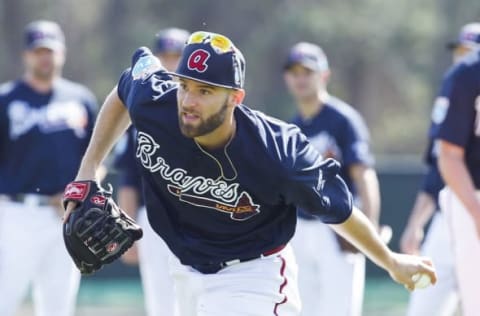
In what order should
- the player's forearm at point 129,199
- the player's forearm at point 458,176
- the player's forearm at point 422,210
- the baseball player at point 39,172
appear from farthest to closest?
the player's forearm at point 129,199
the baseball player at point 39,172
the player's forearm at point 422,210
the player's forearm at point 458,176

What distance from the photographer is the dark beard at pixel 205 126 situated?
5023mm

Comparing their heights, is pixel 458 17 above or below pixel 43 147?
below

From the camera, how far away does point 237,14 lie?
2794 cm

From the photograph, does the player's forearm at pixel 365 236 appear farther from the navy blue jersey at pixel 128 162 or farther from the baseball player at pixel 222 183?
the navy blue jersey at pixel 128 162

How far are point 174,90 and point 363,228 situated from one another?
1044 mm

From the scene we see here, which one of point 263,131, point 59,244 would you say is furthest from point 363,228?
point 59,244

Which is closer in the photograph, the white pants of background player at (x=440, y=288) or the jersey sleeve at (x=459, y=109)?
the jersey sleeve at (x=459, y=109)

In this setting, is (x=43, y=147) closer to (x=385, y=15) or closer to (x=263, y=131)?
(x=263, y=131)

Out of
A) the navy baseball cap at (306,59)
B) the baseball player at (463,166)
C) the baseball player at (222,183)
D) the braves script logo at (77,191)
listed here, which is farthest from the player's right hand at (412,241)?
the braves script logo at (77,191)

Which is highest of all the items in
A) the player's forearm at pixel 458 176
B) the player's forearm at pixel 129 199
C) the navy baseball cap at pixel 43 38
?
the player's forearm at pixel 458 176

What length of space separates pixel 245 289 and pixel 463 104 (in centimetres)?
151

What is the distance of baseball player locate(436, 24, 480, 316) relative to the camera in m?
5.98

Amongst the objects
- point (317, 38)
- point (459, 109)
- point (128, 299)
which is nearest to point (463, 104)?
point (459, 109)

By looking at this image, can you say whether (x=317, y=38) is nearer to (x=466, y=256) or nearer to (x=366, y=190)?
(x=366, y=190)
